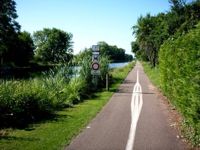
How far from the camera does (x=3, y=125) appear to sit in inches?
501

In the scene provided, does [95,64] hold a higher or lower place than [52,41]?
lower

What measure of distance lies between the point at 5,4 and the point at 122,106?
5318 cm

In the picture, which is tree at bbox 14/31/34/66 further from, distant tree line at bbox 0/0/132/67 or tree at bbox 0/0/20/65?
tree at bbox 0/0/20/65

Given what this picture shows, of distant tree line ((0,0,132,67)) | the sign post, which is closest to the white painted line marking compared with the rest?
the sign post

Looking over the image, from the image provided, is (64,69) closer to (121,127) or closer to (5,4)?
(121,127)

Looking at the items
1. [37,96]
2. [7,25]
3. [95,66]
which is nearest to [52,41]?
[7,25]

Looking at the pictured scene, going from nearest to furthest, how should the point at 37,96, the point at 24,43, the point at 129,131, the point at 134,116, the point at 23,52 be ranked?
1. the point at 129,131
2. the point at 37,96
3. the point at 134,116
4. the point at 23,52
5. the point at 24,43

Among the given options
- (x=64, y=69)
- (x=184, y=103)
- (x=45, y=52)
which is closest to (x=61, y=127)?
(x=184, y=103)

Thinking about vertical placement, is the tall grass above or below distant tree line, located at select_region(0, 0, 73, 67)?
below

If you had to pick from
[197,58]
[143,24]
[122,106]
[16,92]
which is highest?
[143,24]

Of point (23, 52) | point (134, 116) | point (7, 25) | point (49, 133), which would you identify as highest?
point (7, 25)

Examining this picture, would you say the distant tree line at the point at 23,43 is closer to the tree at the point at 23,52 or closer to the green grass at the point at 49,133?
the tree at the point at 23,52

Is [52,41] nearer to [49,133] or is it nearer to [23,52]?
[23,52]

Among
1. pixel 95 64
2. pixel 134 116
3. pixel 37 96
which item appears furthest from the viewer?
pixel 95 64
